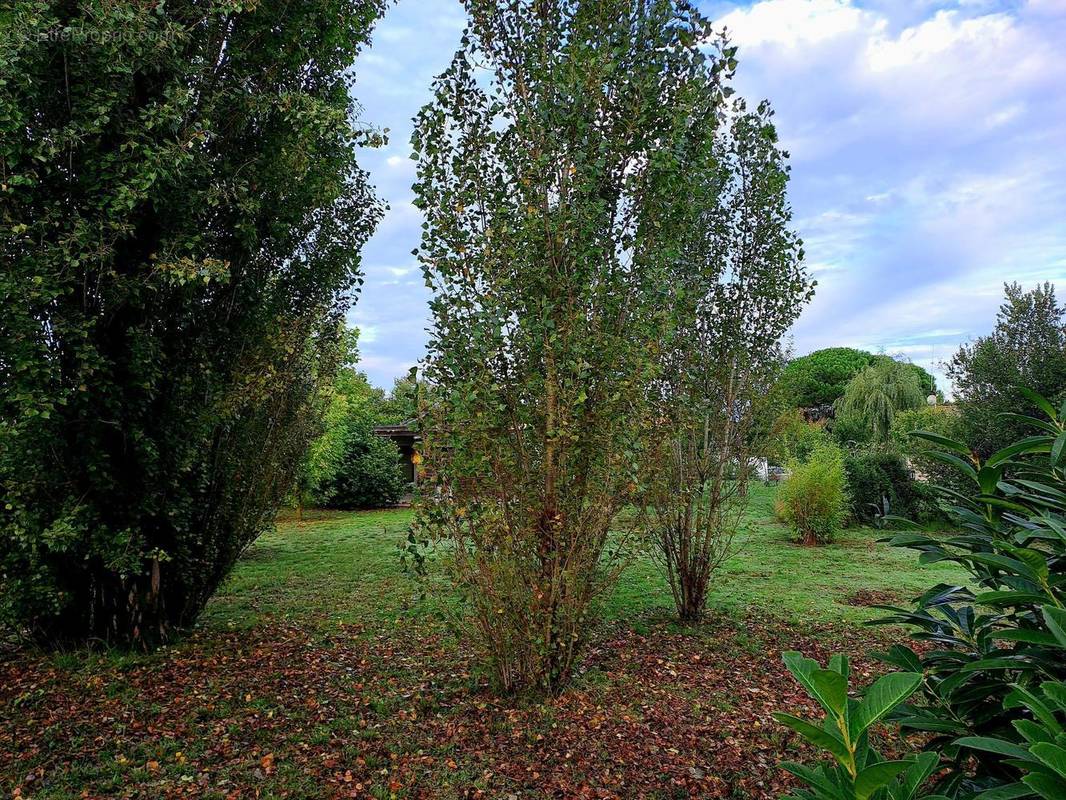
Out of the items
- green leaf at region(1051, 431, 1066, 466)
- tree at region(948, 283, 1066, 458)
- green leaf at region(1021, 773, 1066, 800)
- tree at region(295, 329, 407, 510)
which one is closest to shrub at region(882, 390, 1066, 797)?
green leaf at region(1051, 431, 1066, 466)

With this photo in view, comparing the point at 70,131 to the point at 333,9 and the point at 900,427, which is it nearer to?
the point at 333,9

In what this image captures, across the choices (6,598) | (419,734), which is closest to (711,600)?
(419,734)

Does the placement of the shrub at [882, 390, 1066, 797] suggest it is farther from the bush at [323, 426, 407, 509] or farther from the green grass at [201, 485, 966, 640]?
the bush at [323, 426, 407, 509]

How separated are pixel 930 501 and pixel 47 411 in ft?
53.4

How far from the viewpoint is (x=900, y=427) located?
66.3ft

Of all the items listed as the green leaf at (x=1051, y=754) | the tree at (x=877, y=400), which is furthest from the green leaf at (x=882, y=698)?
the tree at (x=877, y=400)

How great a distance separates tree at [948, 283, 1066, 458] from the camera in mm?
12508

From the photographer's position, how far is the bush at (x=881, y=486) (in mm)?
14609

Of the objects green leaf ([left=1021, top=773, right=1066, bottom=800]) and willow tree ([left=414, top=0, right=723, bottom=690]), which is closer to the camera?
green leaf ([left=1021, top=773, right=1066, bottom=800])

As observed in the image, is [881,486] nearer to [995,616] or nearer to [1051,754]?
[995,616]

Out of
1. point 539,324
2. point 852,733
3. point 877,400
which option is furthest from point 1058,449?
point 877,400

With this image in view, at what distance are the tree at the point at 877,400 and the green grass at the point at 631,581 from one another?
10106mm

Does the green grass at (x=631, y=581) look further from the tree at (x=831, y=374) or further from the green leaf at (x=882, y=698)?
the tree at (x=831, y=374)

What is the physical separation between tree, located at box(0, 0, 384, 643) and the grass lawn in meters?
0.84
